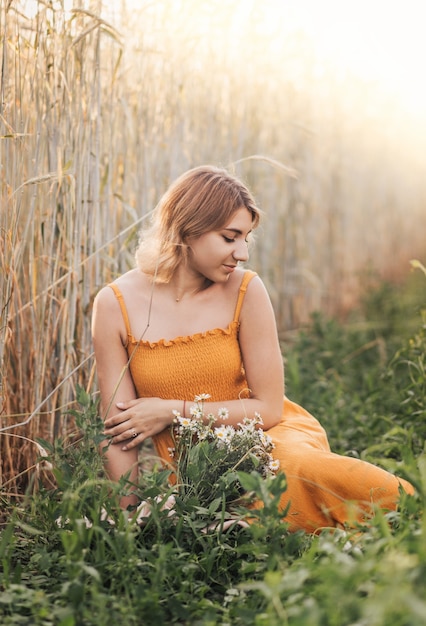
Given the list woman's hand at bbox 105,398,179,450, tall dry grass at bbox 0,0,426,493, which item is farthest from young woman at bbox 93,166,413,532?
tall dry grass at bbox 0,0,426,493

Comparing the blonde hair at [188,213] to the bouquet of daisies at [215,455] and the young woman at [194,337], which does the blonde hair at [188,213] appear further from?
the bouquet of daisies at [215,455]

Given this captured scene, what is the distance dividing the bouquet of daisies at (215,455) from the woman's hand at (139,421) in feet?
0.11

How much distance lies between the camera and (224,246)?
205 centimetres

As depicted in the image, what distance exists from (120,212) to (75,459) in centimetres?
104

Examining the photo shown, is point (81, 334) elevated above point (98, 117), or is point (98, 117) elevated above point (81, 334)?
point (98, 117)

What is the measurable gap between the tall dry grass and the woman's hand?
177 mm

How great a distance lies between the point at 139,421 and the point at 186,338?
0.24 meters

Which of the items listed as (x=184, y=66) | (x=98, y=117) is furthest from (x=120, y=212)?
(x=184, y=66)

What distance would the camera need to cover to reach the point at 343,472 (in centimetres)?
192

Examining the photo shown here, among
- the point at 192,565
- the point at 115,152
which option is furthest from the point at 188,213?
the point at 192,565

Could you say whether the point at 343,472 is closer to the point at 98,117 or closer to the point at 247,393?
the point at 247,393

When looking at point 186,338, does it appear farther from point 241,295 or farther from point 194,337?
point 241,295

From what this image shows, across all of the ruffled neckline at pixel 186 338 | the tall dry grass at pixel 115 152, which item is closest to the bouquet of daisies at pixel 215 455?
the ruffled neckline at pixel 186 338

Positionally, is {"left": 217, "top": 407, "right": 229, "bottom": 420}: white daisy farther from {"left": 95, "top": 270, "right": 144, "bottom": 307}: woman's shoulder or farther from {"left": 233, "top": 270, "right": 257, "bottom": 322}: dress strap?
{"left": 95, "top": 270, "right": 144, "bottom": 307}: woman's shoulder
